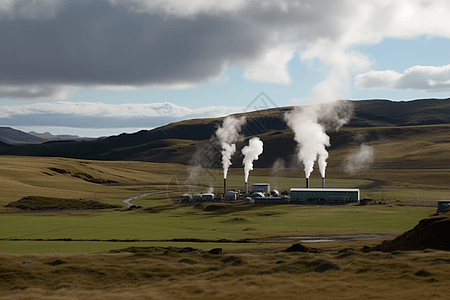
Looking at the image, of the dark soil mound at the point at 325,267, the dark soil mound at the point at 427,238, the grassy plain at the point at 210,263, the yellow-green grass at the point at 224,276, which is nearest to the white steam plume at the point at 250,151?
the grassy plain at the point at 210,263

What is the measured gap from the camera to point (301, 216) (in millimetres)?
106562

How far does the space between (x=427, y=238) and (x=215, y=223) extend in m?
51.4

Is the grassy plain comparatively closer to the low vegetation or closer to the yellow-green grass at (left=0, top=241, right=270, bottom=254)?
the yellow-green grass at (left=0, top=241, right=270, bottom=254)

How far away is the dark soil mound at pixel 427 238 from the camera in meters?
54.6

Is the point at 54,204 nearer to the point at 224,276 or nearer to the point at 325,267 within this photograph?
the point at 224,276

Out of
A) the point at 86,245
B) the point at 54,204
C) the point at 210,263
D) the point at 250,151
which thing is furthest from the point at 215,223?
the point at 250,151

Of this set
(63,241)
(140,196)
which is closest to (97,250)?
(63,241)

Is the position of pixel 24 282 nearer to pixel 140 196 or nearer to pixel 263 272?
pixel 263 272

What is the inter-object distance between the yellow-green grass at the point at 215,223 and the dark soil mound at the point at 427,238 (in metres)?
21.2

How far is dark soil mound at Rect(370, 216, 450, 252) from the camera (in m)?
54.6

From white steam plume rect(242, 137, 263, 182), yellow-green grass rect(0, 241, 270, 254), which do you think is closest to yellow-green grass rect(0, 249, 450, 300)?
yellow-green grass rect(0, 241, 270, 254)

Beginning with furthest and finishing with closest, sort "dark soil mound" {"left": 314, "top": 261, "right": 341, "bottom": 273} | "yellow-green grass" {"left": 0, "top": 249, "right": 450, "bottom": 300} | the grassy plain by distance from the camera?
"dark soil mound" {"left": 314, "top": 261, "right": 341, "bottom": 273}
the grassy plain
"yellow-green grass" {"left": 0, "top": 249, "right": 450, "bottom": 300}

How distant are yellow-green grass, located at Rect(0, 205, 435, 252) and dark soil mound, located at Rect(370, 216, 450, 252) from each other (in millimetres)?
21183

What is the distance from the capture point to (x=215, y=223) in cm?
10094
